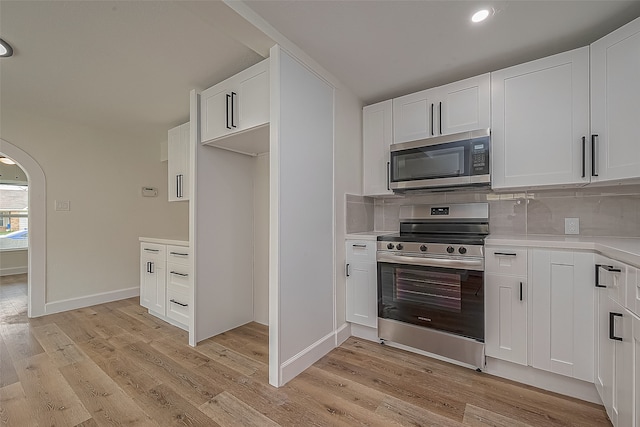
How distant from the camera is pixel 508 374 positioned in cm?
190

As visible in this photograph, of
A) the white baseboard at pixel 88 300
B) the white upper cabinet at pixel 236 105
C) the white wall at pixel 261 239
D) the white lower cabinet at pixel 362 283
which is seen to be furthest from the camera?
the white baseboard at pixel 88 300

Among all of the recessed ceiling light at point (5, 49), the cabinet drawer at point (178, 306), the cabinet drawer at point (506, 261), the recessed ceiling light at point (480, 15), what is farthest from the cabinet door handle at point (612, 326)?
the recessed ceiling light at point (5, 49)

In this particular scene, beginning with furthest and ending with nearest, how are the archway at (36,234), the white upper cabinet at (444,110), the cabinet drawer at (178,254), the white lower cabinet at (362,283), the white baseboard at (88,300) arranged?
the white baseboard at (88,300) < the archway at (36,234) < the cabinet drawer at (178,254) < the white lower cabinet at (362,283) < the white upper cabinet at (444,110)

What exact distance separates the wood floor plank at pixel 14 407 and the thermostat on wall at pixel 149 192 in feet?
9.46

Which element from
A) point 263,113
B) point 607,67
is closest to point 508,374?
point 607,67

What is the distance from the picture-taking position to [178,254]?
2.83 m

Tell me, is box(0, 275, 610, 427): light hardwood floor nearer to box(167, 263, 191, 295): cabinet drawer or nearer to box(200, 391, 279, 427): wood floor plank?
box(200, 391, 279, 427): wood floor plank

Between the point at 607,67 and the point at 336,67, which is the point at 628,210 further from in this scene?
the point at 336,67

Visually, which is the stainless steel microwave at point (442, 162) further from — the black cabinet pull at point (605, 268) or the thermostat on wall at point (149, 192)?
the thermostat on wall at point (149, 192)

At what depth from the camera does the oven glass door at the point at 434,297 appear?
1933mm

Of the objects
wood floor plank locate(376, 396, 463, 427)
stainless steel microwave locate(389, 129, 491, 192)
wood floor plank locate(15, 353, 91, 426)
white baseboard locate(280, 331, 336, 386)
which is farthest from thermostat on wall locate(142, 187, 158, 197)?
wood floor plank locate(376, 396, 463, 427)

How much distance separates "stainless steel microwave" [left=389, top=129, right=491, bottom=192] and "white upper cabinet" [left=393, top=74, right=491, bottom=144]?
122mm

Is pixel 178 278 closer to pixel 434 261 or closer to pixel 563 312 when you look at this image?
pixel 434 261

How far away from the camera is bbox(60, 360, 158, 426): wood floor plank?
5.03 feet
